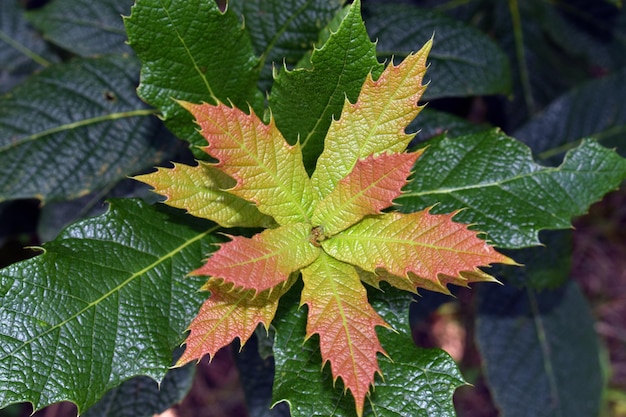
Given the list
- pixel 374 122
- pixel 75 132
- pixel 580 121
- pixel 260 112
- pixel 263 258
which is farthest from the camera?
pixel 580 121

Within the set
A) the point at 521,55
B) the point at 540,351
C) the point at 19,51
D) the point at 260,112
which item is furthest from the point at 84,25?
the point at 540,351

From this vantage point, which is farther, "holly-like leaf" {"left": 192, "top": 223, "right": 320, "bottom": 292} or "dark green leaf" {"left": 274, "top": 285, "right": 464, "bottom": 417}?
"dark green leaf" {"left": 274, "top": 285, "right": 464, "bottom": 417}

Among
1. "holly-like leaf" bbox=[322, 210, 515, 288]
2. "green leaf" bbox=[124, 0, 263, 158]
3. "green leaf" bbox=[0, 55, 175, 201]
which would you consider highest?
"green leaf" bbox=[124, 0, 263, 158]

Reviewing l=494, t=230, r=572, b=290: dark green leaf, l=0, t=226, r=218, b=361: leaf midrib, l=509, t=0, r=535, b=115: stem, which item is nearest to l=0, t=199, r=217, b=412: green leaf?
l=0, t=226, r=218, b=361: leaf midrib

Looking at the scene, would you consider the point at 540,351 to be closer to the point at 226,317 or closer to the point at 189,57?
the point at 226,317

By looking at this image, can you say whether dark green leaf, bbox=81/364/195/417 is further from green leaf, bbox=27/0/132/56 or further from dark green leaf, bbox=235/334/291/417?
green leaf, bbox=27/0/132/56

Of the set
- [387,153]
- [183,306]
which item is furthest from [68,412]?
[387,153]
